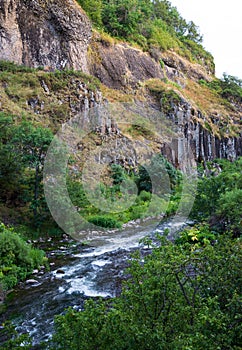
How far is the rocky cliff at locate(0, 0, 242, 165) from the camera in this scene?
2770 centimetres

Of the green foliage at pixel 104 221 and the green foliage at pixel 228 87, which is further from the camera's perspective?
the green foliage at pixel 228 87

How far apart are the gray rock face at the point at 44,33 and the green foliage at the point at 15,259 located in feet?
68.9

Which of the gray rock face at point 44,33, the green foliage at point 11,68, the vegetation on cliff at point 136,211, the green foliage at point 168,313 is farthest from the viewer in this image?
the gray rock face at point 44,33

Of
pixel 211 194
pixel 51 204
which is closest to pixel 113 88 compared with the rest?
pixel 211 194

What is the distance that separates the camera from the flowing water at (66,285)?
27.8 ft

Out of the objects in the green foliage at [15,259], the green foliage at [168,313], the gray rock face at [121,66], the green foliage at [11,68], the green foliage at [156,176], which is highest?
the gray rock face at [121,66]

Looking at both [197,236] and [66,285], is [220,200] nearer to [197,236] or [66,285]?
[197,236]

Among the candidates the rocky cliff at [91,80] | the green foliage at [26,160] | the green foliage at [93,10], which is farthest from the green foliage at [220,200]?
the green foliage at [93,10]

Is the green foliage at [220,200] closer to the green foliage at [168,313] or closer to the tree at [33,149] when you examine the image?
the tree at [33,149]

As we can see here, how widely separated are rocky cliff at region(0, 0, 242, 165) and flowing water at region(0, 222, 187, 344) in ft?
45.2

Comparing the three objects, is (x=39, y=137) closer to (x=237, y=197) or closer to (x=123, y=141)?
(x=237, y=197)

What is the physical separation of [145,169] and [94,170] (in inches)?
185

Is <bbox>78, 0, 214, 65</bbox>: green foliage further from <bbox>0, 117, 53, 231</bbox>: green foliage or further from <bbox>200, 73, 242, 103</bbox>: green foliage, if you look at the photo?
<bbox>0, 117, 53, 231</bbox>: green foliage

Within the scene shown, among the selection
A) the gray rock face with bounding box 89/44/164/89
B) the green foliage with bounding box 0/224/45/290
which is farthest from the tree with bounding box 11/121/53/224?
the gray rock face with bounding box 89/44/164/89
